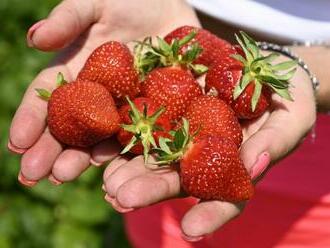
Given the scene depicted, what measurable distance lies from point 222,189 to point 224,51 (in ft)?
1.15

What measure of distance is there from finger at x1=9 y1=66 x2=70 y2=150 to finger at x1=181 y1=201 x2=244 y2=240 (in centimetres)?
35

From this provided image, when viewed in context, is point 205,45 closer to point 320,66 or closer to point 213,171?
point 320,66

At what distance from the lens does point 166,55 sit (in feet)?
5.27

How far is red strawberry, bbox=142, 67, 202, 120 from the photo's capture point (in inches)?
60.2

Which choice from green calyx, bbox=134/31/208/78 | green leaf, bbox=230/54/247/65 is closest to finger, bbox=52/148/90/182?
green calyx, bbox=134/31/208/78

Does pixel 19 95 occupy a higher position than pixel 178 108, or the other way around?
pixel 178 108

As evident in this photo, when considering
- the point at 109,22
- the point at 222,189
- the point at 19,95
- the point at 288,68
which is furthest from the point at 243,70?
the point at 19,95

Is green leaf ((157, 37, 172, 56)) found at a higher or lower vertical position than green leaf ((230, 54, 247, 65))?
lower

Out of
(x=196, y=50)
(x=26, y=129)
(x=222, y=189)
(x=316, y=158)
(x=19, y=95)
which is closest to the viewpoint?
(x=222, y=189)

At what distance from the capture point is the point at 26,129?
1.49 m

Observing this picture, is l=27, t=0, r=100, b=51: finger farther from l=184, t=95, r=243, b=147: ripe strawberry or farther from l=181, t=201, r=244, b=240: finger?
l=181, t=201, r=244, b=240: finger

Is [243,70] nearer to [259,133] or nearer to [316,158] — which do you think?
[259,133]

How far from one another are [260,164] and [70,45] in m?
0.54

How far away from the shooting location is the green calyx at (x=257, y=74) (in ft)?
4.89
